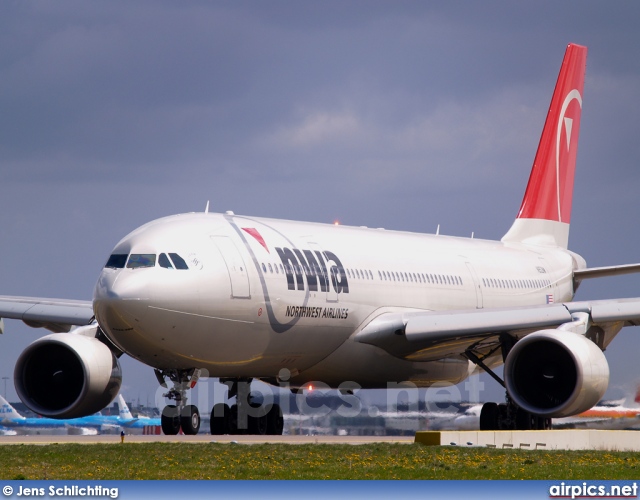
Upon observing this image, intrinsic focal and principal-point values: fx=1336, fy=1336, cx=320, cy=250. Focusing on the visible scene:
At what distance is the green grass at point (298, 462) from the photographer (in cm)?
1598

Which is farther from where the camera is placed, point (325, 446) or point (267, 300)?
point (267, 300)

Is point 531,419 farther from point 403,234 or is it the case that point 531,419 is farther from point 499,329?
point 403,234

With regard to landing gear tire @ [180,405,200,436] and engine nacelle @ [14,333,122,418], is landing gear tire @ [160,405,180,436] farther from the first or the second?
engine nacelle @ [14,333,122,418]

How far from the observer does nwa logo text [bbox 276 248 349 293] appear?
25172 mm

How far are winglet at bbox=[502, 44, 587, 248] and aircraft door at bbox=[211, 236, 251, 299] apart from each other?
14.1m

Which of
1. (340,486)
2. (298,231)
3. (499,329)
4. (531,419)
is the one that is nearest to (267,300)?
(298,231)

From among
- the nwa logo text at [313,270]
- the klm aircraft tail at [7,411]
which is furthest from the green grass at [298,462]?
the klm aircraft tail at [7,411]

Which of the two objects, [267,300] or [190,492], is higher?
[267,300]

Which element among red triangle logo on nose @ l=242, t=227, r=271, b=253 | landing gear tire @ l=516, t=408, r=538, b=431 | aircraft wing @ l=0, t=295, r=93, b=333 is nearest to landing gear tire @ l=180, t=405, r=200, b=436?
red triangle logo on nose @ l=242, t=227, r=271, b=253

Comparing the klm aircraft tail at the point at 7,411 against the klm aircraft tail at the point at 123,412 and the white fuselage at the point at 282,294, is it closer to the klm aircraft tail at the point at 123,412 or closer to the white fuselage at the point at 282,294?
the klm aircraft tail at the point at 123,412

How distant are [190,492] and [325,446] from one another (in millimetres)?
7727

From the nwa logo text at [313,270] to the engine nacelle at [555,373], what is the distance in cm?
393

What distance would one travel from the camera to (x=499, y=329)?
25797mm

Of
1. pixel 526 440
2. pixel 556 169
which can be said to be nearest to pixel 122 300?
pixel 526 440
